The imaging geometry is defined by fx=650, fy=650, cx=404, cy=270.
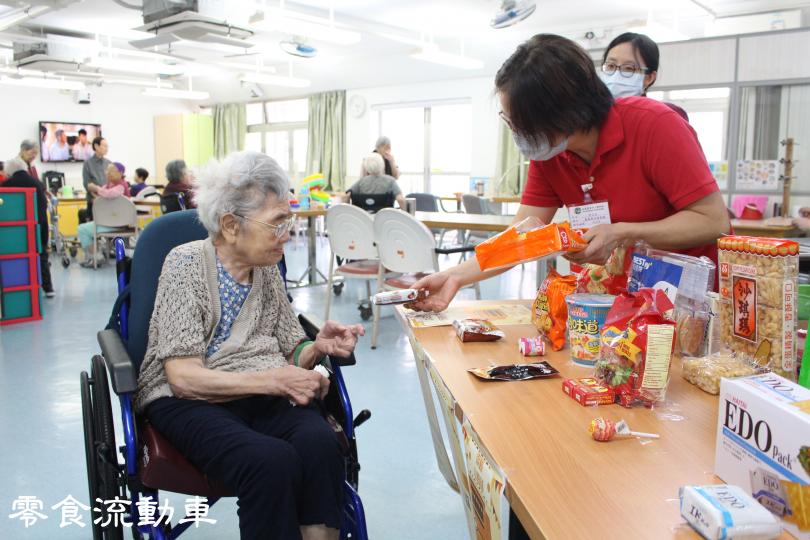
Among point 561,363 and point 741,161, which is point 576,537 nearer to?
point 561,363

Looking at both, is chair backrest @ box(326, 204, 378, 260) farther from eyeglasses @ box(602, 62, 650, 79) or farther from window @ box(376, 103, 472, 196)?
window @ box(376, 103, 472, 196)

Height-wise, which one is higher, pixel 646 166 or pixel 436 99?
pixel 436 99

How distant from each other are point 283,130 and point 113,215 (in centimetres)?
662

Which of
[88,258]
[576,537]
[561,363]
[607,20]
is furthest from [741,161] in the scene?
[88,258]

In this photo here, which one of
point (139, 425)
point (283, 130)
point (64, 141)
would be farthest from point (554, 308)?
point (64, 141)

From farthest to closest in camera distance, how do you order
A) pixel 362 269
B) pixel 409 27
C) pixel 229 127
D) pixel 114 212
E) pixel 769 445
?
pixel 229 127 < pixel 409 27 < pixel 114 212 < pixel 362 269 < pixel 769 445

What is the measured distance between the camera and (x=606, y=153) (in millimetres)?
1428

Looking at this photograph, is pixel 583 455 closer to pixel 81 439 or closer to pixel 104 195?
pixel 81 439

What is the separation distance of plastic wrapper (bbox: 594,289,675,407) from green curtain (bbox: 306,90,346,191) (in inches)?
445

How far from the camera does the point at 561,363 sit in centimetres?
124

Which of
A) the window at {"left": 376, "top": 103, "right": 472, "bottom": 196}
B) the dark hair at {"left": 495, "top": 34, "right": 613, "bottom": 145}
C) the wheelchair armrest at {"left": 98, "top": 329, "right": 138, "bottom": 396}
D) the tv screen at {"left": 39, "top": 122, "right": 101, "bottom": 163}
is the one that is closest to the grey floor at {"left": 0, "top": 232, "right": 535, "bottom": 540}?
the wheelchair armrest at {"left": 98, "top": 329, "right": 138, "bottom": 396}

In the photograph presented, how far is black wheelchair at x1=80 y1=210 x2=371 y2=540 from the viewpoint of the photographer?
A: 1.36 m

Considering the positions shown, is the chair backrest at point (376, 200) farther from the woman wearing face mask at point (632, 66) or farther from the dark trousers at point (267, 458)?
the dark trousers at point (267, 458)

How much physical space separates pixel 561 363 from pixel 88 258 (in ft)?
25.5
